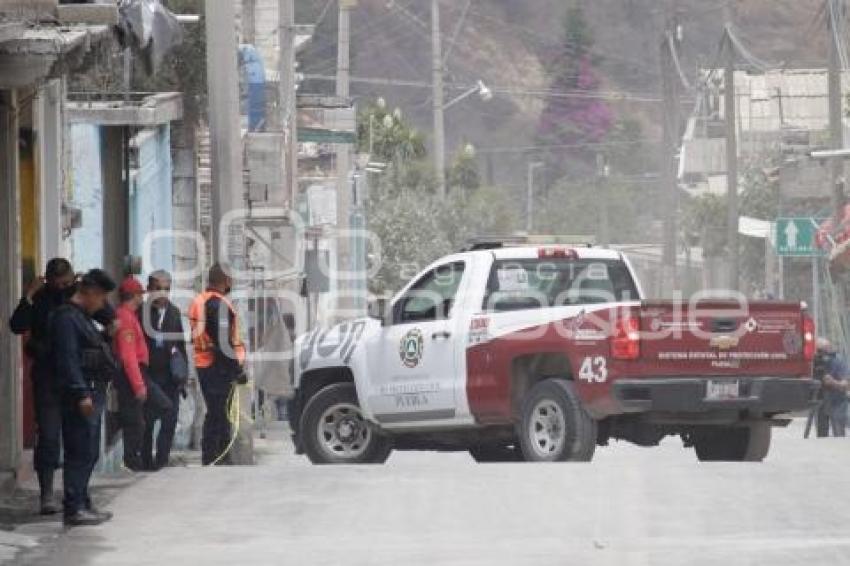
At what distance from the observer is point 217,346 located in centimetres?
2231


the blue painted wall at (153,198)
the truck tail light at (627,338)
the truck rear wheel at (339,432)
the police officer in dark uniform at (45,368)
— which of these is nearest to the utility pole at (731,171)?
the blue painted wall at (153,198)

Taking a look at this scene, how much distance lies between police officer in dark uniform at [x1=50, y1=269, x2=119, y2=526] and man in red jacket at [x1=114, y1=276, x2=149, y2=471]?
4063mm

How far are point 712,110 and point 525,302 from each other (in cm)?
8990

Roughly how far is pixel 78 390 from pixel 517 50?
17803 centimetres

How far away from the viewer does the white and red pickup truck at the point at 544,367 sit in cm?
2117

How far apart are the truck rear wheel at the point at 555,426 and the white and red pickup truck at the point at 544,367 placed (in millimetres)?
13

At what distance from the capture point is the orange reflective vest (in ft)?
73.0

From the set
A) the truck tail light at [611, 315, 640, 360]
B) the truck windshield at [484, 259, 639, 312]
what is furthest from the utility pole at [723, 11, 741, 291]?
the truck tail light at [611, 315, 640, 360]

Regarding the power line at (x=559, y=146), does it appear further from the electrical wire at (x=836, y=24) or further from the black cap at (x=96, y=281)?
the black cap at (x=96, y=281)

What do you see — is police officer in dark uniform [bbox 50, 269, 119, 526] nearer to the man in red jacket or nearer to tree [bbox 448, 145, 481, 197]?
the man in red jacket

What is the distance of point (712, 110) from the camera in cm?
11100

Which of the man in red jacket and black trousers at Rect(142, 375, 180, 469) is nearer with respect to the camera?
the man in red jacket

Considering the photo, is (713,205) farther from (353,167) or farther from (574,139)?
(574,139)

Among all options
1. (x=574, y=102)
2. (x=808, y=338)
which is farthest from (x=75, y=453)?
(x=574, y=102)
